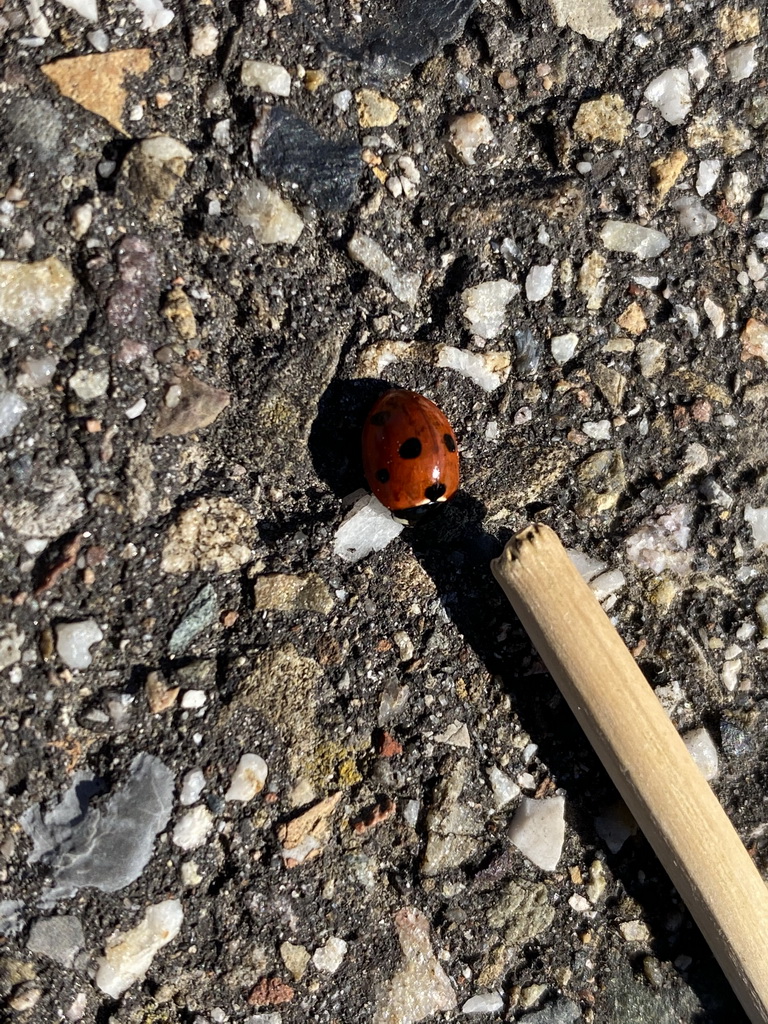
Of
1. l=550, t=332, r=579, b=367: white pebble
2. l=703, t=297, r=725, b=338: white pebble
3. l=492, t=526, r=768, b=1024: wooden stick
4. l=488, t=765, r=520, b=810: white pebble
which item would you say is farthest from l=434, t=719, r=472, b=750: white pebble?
l=703, t=297, r=725, b=338: white pebble

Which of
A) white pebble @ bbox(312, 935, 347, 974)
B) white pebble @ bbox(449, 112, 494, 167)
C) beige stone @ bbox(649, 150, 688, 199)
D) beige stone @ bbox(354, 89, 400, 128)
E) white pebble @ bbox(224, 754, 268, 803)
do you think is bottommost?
Answer: white pebble @ bbox(312, 935, 347, 974)

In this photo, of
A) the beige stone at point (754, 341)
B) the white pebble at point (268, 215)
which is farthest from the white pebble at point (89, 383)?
the beige stone at point (754, 341)

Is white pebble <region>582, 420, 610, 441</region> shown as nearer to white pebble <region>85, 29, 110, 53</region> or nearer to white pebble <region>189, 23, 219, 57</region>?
white pebble <region>189, 23, 219, 57</region>

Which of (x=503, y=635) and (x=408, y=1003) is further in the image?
(x=503, y=635)

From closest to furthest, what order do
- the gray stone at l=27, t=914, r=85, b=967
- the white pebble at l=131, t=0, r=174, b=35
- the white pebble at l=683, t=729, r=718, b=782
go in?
the gray stone at l=27, t=914, r=85, b=967 < the white pebble at l=131, t=0, r=174, b=35 < the white pebble at l=683, t=729, r=718, b=782

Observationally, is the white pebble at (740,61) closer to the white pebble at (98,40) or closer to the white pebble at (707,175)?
the white pebble at (707,175)

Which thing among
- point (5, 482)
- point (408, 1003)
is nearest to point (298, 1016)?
point (408, 1003)

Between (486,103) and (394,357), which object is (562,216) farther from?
(394,357)
